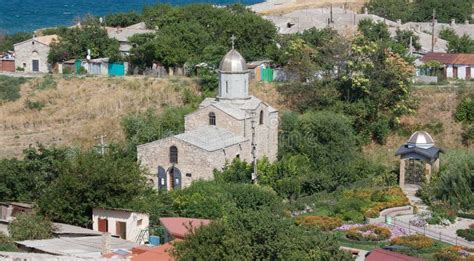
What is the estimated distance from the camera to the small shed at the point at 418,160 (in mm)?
45375

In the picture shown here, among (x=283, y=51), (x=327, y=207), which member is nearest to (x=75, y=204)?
(x=327, y=207)

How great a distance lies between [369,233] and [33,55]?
34.8m

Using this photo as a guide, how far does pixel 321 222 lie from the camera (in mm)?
38625

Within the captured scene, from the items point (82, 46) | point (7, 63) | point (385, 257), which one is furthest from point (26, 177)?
point (7, 63)

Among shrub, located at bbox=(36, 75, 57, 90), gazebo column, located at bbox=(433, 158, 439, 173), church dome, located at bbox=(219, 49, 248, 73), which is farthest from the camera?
shrub, located at bbox=(36, 75, 57, 90)

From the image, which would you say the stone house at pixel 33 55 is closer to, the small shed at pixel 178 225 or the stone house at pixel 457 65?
the stone house at pixel 457 65

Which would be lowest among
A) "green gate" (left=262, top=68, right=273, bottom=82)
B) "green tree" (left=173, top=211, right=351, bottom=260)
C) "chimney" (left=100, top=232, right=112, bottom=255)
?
"chimney" (left=100, top=232, right=112, bottom=255)

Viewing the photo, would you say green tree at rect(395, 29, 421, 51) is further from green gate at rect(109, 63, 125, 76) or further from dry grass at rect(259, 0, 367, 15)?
dry grass at rect(259, 0, 367, 15)

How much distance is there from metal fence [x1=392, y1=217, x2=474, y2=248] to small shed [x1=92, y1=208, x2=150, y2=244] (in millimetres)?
9668

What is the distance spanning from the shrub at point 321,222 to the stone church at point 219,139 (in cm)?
647

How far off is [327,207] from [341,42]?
1569cm

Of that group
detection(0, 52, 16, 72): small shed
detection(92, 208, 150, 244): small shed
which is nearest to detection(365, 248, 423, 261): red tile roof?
detection(92, 208, 150, 244): small shed

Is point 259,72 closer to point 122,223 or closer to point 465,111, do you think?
point 465,111

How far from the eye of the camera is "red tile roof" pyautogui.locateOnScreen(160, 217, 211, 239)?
3350 cm
